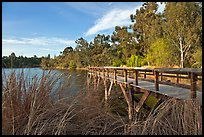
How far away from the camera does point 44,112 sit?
84.5 inches

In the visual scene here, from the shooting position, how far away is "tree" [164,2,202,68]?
19077mm

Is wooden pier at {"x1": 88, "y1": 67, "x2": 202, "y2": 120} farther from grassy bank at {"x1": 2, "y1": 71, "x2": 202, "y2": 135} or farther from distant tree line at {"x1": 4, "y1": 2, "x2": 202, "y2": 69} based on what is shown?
distant tree line at {"x1": 4, "y1": 2, "x2": 202, "y2": 69}

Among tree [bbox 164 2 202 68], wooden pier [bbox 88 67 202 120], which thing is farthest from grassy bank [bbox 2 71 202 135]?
tree [bbox 164 2 202 68]

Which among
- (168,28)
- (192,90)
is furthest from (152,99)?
(168,28)

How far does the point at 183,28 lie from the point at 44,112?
20027 mm

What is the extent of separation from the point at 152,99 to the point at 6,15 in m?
7.82

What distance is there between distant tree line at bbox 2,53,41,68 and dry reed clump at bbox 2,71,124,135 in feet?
0.66

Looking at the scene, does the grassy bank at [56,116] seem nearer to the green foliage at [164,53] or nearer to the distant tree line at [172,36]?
the distant tree line at [172,36]

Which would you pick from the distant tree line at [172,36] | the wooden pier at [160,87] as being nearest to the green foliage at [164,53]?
the distant tree line at [172,36]

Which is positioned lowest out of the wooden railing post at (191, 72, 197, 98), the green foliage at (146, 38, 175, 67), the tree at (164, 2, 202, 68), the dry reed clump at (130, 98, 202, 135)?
the dry reed clump at (130, 98, 202, 135)

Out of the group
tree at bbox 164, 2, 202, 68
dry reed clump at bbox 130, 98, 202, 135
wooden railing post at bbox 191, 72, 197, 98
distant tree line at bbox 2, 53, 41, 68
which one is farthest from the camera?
tree at bbox 164, 2, 202, 68

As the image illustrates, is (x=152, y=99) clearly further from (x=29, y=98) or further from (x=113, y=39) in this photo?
(x=113, y=39)

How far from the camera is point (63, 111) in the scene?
2.46 metres

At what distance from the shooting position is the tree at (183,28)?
19.1 metres
